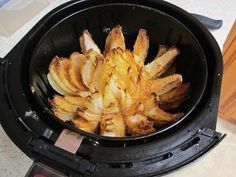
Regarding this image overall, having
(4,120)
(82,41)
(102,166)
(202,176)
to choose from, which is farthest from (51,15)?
(202,176)

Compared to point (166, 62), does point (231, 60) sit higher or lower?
higher

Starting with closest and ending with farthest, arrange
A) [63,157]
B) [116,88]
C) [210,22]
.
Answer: [63,157] < [116,88] < [210,22]

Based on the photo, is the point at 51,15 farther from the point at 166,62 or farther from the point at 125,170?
the point at 125,170

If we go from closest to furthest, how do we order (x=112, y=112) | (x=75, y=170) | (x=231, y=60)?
(x=75, y=170) → (x=112, y=112) → (x=231, y=60)

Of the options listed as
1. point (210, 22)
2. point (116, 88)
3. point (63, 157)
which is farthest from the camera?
point (210, 22)

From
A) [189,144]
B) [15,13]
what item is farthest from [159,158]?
[15,13]

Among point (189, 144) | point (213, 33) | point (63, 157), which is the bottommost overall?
point (63, 157)

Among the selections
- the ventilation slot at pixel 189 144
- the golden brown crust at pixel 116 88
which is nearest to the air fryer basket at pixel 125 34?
the golden brown crust at pixel 116 88

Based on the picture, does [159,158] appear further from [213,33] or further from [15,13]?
[15,13]

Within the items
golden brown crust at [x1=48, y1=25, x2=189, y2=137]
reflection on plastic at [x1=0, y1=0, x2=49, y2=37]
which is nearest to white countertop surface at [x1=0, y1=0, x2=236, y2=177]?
reflection on plastic at [x1=0, y1=0, x2=49, y2=37]
